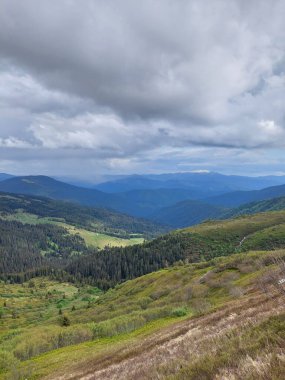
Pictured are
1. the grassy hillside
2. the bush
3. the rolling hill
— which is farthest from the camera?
the bush

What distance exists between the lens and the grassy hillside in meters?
11.9

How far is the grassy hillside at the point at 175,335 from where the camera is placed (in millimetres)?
11875

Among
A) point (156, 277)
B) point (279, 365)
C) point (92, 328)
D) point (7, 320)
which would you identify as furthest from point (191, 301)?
point (7, 320)

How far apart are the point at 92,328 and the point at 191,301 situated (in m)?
25.4

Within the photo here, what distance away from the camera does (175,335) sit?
1218 inches

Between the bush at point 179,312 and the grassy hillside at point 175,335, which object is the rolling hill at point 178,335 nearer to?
the grassy hillside at point 175,335

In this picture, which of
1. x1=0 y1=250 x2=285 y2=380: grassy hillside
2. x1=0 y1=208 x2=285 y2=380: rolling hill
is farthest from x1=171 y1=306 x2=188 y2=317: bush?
x1=0 y1=208 x2=285 y2=380: rolling hill

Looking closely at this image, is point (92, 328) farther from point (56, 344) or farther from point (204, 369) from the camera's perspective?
point (204, 369)

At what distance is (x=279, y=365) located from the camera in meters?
7.97

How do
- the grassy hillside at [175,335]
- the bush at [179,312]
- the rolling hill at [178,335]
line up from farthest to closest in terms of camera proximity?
the bush at [179,312]
the grassy hillside at [175,335]
the rolling hill at [178,335]

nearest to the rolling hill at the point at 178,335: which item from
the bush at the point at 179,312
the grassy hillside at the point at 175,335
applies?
the grassy hillside at the point at 175,335

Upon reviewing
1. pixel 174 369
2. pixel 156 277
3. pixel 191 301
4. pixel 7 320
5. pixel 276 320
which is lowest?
pixel 7 320

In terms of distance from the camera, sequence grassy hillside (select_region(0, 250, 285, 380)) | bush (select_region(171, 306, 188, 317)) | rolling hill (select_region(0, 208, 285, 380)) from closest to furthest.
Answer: rolling hill (select_region(0, 208, 285, 380)) → grassy hillside (select_region(0, 250, 285, 380)) → bush (select_region(171, 306, 188, 317))

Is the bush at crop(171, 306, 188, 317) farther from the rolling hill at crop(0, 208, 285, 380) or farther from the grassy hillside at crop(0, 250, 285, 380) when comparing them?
the rolling hill at crop(0, 208, 285, 380)
